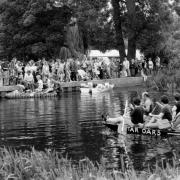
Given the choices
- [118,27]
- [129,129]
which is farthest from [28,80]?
[129,129]

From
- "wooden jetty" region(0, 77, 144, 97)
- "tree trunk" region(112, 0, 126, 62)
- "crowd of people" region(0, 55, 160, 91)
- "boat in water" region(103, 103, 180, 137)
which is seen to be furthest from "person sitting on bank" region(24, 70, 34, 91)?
"boat in water" region(103, 103, 180, 137)

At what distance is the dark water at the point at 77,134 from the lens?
16719 mm

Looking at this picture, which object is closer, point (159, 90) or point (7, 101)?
point (7, 101)

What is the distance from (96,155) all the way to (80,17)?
107 feet

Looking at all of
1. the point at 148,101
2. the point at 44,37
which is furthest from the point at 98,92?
the point at 148,101

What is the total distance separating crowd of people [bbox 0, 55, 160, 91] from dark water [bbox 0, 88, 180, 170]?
445 cm

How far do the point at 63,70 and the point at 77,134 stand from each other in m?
20.2

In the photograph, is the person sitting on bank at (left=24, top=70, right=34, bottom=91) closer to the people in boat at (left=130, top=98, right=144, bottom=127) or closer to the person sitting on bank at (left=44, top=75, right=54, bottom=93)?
the person sitting on bank at (left=44, top=75, right=54, bottom=93)

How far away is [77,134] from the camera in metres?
21.0

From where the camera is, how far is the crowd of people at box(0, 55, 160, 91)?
3897 cm

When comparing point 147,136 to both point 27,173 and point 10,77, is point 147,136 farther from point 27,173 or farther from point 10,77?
point 10,77

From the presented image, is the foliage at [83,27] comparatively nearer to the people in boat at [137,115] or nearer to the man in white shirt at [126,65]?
the man in white shirt at [126,65]

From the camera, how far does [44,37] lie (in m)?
52.5

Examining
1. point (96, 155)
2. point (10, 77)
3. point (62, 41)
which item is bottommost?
point (96, 155)
